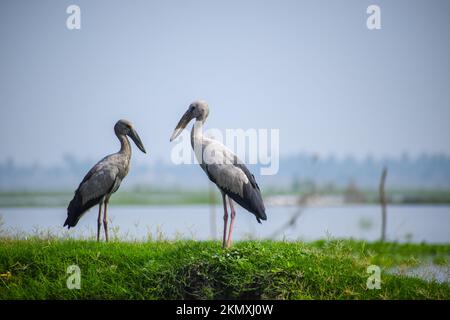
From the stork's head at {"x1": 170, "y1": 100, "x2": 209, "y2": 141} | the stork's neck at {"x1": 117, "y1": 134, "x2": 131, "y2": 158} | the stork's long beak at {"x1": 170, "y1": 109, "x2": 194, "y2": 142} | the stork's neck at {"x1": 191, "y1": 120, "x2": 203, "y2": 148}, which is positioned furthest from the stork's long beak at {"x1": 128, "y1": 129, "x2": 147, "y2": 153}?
the stork's neck at {"x1": 191, "y1": 120, "x2": 203, "y2": 148}

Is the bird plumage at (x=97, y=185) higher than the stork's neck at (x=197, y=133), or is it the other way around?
the stork's neck at (x=197, y=133)

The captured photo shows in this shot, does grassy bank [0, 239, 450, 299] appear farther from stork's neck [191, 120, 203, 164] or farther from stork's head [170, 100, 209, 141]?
stork's head [170, 100, 209, 141]

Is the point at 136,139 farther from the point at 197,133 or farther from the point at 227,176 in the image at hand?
the point at 227,176

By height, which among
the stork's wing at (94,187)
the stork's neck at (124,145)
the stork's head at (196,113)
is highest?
the stork's head at (196,113)

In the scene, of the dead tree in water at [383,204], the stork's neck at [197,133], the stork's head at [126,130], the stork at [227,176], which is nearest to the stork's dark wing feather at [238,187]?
the stork at [227,176]

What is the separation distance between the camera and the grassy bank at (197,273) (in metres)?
8.44

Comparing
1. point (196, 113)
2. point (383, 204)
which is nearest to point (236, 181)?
point (196, 113)

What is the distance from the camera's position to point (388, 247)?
68.1ft

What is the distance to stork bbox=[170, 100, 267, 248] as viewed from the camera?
9227 mm

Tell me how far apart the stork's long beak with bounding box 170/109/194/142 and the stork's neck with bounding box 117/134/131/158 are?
2.84 ft

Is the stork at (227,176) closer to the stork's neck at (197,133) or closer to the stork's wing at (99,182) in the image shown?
the stork's neck at (197,133)

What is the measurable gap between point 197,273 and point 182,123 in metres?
2.77

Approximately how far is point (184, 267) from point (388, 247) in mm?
13844

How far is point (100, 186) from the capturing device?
987 centimetres
